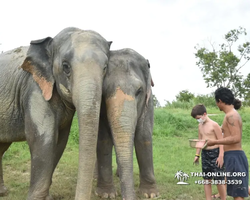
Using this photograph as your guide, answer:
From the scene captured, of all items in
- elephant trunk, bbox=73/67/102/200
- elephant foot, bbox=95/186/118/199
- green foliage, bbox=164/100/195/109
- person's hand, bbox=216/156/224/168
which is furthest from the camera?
green foliage, bbox=164/100/195/109

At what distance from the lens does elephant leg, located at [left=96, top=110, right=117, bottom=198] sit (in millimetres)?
4828

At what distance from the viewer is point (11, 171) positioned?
686 cm

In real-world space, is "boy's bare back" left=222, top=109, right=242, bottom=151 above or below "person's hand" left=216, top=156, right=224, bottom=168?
above

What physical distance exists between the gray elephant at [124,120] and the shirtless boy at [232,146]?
3.11 feet

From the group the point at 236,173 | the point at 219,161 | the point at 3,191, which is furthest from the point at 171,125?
the point at 236,173

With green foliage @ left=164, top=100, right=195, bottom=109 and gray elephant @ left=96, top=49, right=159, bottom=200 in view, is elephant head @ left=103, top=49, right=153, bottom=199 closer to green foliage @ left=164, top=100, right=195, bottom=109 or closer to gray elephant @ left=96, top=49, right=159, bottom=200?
gray elephant @ left=96, top=49, right=159, bottom=200

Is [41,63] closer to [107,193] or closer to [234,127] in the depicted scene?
[107,193]

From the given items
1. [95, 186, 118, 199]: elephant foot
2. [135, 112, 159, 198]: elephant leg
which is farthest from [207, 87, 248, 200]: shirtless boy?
[95, 186, 118, 199]: elephant foot

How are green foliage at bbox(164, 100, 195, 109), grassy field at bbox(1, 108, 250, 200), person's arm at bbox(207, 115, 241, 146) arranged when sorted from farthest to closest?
green foliage at bbox(164, 100, 195, 109)
grassy field at bbox(1, 108, 250, 200)
person's arm at bbox(207, 115, 241, 146)

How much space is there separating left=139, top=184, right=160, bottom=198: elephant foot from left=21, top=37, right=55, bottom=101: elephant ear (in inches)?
83.8

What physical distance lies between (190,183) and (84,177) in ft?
9.85

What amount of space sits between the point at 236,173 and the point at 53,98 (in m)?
2.31

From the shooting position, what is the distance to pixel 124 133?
370cm

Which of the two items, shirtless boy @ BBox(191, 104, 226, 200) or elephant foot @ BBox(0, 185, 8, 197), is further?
elephant foot @ BBox(0, 185, 8, 197)
